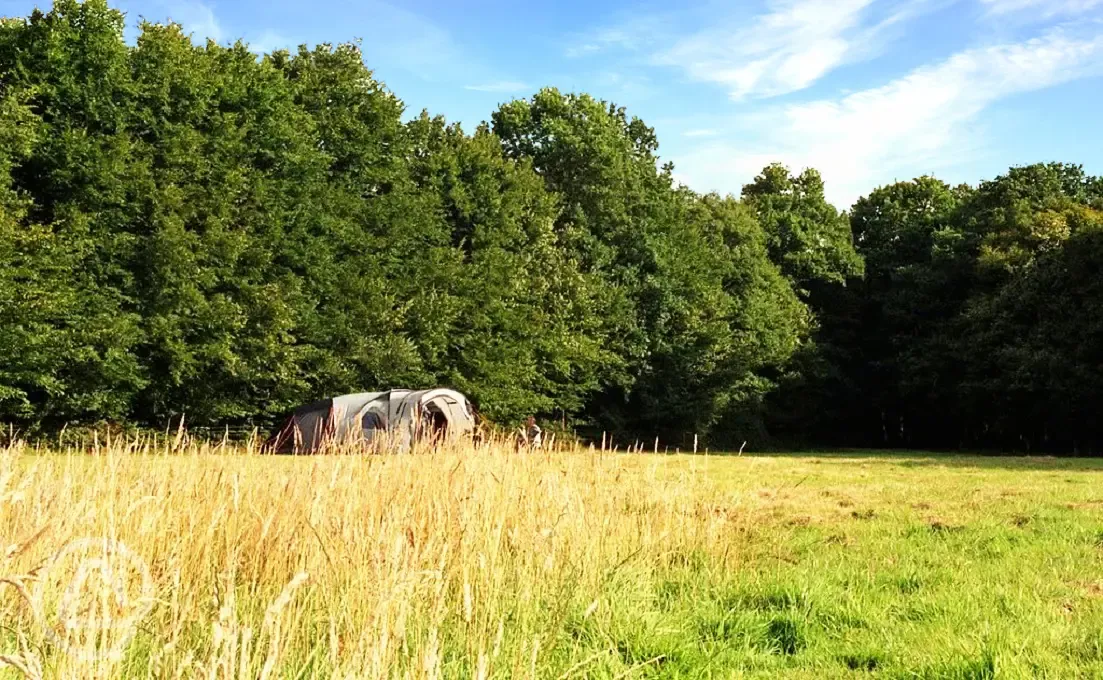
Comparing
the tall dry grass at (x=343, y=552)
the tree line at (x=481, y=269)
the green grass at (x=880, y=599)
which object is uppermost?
the tree line at (x=481, y=269)

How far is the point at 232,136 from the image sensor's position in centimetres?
1831

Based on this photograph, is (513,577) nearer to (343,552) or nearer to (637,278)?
(343,552)

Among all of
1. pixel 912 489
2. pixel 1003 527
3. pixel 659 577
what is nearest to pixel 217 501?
pixel 659 577

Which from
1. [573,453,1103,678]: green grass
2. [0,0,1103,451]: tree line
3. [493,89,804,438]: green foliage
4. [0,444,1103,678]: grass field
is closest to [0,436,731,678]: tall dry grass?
[0,444,1103,678]: grass field

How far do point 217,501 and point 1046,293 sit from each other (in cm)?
2883

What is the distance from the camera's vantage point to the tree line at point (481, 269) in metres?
15.9

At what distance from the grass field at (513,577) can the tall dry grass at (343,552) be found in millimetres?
18

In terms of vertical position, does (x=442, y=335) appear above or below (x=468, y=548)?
above

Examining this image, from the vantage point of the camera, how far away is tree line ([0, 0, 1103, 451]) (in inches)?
628

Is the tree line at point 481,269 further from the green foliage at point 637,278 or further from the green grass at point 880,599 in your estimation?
the green grass at point 880,599

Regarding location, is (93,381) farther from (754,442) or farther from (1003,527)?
(754,442)

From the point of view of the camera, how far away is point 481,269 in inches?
910

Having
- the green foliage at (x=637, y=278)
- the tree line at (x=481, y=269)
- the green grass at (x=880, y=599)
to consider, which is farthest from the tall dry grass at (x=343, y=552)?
the green foliage at (x=637, y=278)

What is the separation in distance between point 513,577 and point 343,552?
1.05 metres
